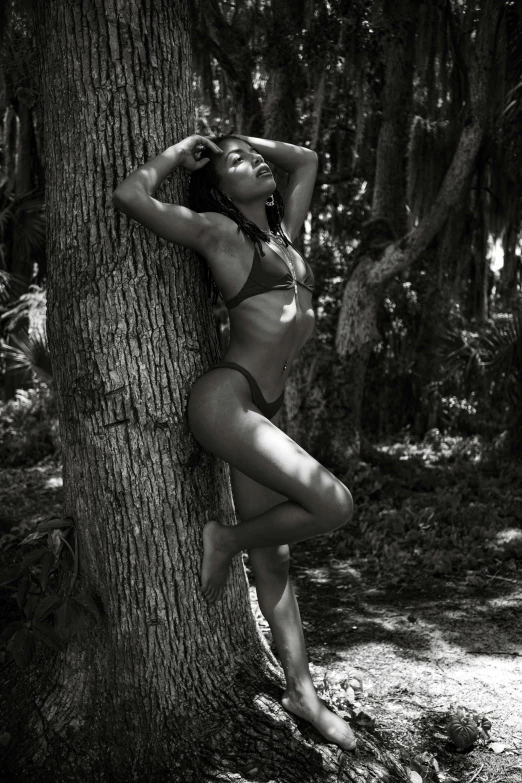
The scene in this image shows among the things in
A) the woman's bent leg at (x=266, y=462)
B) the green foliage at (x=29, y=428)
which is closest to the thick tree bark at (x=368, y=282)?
the green foliage at (x=29, y=428)

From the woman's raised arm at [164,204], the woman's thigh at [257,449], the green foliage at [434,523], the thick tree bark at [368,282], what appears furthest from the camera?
the thick tree bark at [368,282]

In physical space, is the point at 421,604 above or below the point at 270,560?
below

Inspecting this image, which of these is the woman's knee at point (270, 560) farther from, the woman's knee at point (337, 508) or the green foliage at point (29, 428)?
the green foliage at point (29, 428)

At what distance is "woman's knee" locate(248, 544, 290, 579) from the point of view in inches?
124

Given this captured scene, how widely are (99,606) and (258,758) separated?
83 cm

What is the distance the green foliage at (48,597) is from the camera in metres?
2.93

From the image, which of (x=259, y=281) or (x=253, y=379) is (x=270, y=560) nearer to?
(x=253, y=379)

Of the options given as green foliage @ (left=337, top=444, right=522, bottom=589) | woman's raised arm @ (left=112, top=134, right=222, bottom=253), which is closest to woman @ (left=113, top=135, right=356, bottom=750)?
woman's raised arm @ (left=112, top=134, right=222, bottom=253)

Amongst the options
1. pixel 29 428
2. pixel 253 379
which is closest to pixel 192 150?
pixel 253 379

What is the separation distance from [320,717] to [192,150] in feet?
7.17

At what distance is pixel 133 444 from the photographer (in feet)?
9.72

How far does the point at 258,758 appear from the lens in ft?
9.29

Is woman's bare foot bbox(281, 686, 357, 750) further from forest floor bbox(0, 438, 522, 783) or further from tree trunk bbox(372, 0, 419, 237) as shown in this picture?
tree trunk bbox(372, 0, 419, 237)

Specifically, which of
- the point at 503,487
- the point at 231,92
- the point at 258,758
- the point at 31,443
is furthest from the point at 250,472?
the point at 31,443
